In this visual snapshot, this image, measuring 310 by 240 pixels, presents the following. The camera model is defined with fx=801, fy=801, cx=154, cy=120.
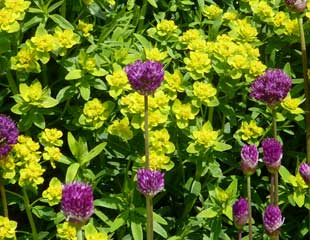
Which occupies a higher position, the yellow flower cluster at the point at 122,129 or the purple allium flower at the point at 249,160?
the purple allium flower at the point at 249,160

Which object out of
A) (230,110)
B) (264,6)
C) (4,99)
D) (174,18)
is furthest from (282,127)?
(4,99)

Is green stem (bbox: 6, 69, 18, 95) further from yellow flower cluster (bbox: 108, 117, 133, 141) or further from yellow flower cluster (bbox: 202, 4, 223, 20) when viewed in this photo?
yellow flower cluster (bbox: 202, 4, 223, 20)

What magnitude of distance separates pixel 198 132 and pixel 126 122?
22cm

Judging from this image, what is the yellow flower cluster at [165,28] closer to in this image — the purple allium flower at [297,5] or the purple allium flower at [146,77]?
the purple allium flower at [297,5]

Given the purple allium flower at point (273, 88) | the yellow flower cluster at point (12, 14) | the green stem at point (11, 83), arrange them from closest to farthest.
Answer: the purple allium flower at point (273, 88) → the yellow flower cluster at point (12, 14) → the green stem at point (11, 83)

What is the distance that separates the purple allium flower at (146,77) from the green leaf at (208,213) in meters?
0.68

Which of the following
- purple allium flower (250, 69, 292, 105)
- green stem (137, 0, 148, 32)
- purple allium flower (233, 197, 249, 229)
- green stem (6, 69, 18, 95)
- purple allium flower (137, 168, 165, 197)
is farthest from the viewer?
green stem (137, 0, 148, 32)

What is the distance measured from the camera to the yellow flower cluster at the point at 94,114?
7.95 ft

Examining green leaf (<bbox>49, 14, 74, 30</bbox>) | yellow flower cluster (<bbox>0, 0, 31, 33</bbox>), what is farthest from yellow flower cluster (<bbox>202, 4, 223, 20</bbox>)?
yellow flower cluster (<bbox>0, 0, 31, 33</bbox>)

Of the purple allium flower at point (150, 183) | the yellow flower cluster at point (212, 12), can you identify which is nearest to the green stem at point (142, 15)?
the yellow flower cluster at point (212, 12)

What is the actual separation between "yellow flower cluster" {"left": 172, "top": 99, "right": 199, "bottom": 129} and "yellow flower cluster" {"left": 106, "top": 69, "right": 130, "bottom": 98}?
163mm

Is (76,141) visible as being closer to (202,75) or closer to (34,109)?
(34,109)

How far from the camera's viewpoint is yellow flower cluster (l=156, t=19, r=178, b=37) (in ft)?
8.75

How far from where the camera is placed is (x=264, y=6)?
277 cm
